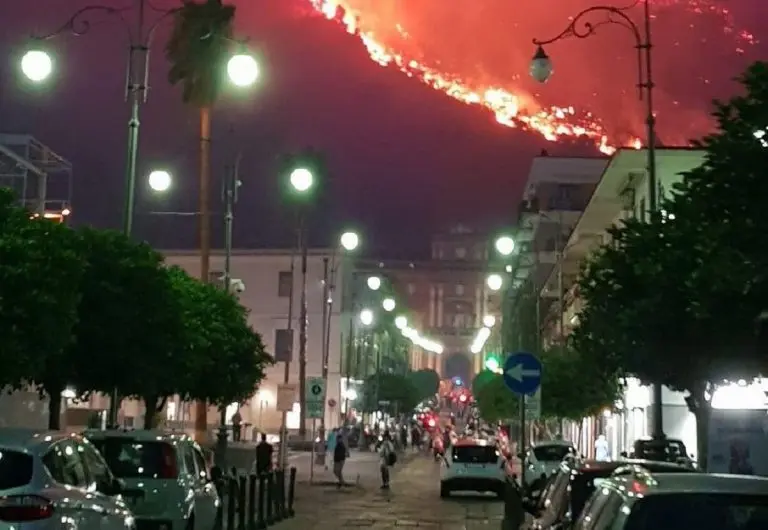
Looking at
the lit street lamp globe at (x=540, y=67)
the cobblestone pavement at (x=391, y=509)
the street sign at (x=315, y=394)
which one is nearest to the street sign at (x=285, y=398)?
the street sign at (x=315, y=394)

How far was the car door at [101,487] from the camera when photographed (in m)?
12.2

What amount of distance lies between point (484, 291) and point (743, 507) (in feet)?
596

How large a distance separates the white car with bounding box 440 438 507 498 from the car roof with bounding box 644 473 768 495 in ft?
102

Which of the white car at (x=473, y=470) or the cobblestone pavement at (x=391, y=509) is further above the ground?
the white car at (x=473, y=470)

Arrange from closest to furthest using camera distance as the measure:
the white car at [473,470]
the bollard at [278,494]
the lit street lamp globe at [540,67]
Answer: the lit street lamp globe at [540,67], the bollard at [278,494], the white car at [473,470]

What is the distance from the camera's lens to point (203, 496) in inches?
716

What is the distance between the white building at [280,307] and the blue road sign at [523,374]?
6574 cm

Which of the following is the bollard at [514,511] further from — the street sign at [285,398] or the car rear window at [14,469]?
the street sign at [285,398]

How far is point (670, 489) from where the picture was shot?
24.8ft

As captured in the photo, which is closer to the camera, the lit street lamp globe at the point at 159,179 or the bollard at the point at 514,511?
the bollard at the point at 514,511

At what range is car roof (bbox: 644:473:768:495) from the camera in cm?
759

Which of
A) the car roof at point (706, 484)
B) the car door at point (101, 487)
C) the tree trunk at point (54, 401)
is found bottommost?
the car door at point (101, 487)

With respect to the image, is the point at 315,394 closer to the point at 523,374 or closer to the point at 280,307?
the point at 523,374

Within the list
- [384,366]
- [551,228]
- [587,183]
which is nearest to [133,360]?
[551,228]
